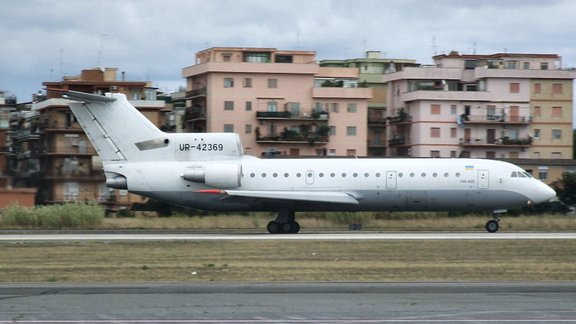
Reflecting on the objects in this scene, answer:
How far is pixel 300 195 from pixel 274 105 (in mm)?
52172

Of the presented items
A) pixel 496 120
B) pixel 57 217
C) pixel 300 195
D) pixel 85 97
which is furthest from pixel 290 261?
pixel 496 120

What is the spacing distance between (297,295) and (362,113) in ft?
255

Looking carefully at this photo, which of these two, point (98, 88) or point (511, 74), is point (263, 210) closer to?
point (98, 88)

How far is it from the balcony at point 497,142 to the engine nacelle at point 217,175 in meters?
56.7

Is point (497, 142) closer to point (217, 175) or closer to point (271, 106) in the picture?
point (271, 106)

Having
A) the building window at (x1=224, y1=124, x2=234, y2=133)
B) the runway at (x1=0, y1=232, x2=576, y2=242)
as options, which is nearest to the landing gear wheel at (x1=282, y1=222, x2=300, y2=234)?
the runway at (x1=0, y1=232, x2=576, y2=242)

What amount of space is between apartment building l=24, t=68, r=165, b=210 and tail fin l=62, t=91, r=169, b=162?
15911 millimetres

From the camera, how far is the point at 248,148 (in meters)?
94.1

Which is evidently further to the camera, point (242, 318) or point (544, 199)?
point (544, 199)

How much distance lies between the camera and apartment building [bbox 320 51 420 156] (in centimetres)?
10550

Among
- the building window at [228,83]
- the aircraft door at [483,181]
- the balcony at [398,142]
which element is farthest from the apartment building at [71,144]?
the aircraft door at [483,181]

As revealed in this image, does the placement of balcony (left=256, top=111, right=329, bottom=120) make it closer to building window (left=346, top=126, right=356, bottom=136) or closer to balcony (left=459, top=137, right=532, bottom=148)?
building window (left=346, top=126, right=356, bottom=136)

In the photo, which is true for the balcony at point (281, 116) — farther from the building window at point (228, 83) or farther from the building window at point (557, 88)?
the building window at point (557, 88)

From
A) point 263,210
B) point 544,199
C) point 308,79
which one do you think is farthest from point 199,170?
point 308,79
